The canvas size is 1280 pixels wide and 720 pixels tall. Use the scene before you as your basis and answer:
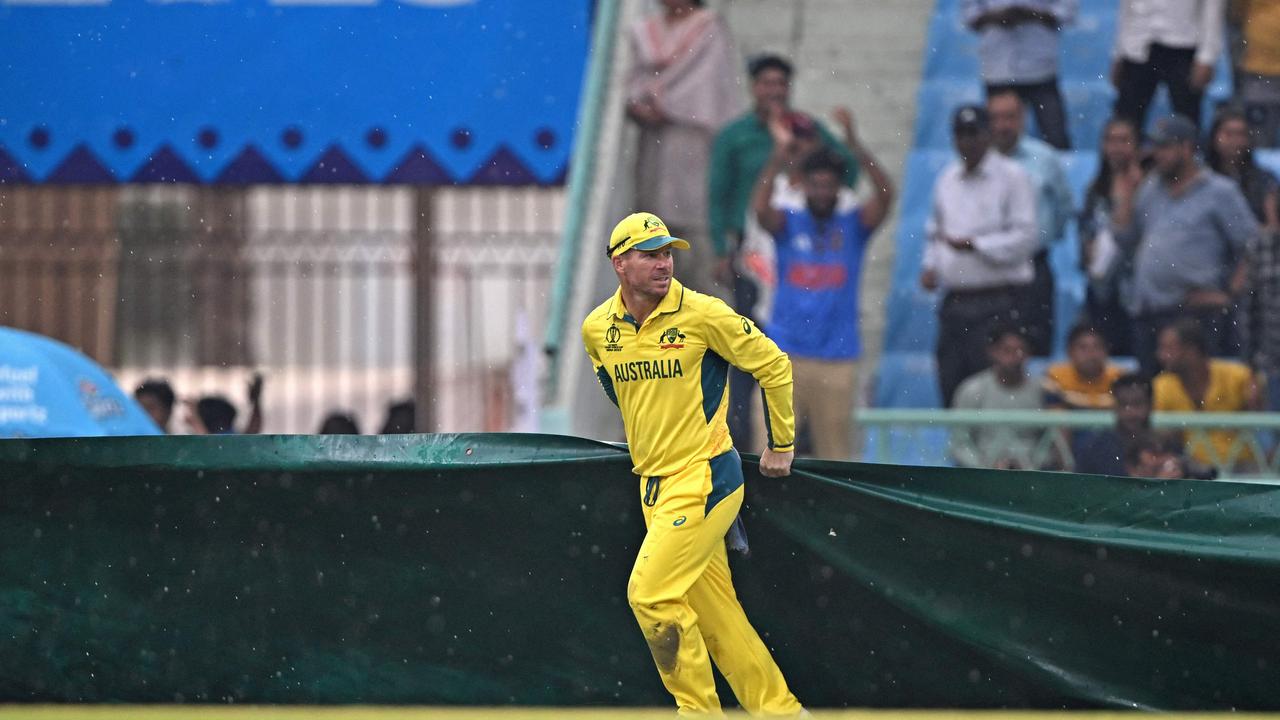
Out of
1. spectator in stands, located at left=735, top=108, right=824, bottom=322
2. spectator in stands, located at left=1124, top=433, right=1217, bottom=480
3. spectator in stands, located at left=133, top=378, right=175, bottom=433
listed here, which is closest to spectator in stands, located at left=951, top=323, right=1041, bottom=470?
spectator in stands, located at left=1124, top=433, right=1217, bottom=480

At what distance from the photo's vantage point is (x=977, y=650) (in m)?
6.47

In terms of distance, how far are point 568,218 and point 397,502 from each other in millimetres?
5637

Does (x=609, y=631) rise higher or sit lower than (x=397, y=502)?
lower

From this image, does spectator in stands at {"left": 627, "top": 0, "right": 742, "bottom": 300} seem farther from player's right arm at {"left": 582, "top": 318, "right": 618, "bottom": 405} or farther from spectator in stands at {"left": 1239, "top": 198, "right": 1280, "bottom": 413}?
player's right arm at {"left": 582, "top": 318, "right": 618, "bottom": 405}

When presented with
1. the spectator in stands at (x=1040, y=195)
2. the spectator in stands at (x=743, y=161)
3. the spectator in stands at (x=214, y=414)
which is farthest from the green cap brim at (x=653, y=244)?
the spectator in stands at (x=214, y=414)

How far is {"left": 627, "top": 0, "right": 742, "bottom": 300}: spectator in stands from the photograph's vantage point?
1220cm

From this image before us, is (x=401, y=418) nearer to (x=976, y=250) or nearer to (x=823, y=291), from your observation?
(x=823, y=291)

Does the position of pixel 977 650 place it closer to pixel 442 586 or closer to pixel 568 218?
pixel 442 586

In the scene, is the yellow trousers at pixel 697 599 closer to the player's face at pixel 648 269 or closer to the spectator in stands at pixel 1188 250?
the player's face at pixel 648 269

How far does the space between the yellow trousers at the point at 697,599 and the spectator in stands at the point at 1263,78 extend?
25.7 feet

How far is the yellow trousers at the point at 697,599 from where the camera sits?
19.4 ft

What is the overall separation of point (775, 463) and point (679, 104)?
656cm

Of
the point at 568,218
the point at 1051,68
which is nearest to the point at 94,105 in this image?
the point at 568,218

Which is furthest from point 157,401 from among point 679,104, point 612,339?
point 612,339
